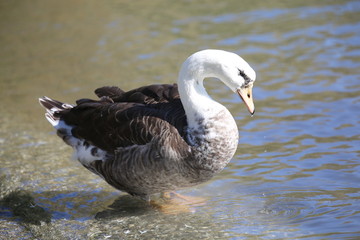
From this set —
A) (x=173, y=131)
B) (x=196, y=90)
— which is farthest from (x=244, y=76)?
(x=173, y=131)

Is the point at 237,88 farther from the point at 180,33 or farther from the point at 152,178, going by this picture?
the point at 180,33

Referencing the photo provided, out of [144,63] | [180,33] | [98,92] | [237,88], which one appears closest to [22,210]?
[98,92]

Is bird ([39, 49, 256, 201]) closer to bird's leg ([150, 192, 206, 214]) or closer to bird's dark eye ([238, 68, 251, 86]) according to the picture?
bird's dark eye ([238, 68, 251, 86])

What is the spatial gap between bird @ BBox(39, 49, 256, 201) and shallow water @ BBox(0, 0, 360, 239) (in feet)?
1.65

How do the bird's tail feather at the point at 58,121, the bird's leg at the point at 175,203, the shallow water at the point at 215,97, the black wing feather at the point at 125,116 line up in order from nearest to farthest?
the black wing feather at the point at 125,116 → the shallow water at the point at 215,97 → the bird's leg at the point at 175,203 → the bird's tail feather at the point at 58,121

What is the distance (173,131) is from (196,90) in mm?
426

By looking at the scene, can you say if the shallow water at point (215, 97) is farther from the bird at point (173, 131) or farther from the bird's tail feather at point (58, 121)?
the bird's tail feather at point (58, 121)

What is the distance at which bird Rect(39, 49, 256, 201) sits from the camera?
5.17 meters

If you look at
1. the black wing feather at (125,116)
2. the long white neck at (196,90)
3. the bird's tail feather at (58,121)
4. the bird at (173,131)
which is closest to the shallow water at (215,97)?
the bird at (173,131)

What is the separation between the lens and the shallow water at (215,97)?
546cm

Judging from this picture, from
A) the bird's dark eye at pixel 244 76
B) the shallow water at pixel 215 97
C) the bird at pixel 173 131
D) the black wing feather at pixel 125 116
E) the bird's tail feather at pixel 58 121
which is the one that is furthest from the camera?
the bird's tail feather at pixel 58 121

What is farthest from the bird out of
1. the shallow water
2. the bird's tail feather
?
the shallow water

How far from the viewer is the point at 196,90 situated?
5262 mm

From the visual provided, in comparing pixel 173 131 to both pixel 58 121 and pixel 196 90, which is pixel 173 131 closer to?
pixel 196 90
